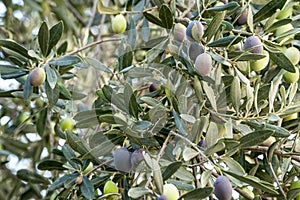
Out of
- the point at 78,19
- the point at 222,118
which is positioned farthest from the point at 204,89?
the point at 78,19

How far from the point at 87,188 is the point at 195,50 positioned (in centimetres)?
32

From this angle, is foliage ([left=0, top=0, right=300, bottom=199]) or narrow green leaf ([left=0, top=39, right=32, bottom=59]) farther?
narrow green leaf ([left=0, top=39, right=32, bottom=59])

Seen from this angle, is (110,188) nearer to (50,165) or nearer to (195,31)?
(50,165)

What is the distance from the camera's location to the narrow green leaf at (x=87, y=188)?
973mm

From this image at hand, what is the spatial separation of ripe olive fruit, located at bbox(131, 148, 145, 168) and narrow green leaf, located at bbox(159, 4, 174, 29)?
0.26 meters

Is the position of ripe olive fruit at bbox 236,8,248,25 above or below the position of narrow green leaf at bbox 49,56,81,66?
above

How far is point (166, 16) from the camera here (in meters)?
0.99

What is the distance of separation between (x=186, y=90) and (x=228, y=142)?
0.18 meters

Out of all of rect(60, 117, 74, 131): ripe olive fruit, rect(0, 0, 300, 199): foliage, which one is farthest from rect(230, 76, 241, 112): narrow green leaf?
rect(60, 117, 74, 131): ripe olive fruit

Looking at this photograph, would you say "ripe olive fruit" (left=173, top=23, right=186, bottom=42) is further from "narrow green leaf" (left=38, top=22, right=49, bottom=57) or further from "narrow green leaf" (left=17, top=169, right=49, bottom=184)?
"narrow green leaf" (left=17, top=169, right=49, bottom=184)

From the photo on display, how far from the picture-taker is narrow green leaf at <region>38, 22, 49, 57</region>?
3.54ft

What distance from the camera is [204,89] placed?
0.88 metres

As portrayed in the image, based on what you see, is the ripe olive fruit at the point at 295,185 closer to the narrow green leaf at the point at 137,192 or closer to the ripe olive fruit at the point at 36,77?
the narrow green leaf at the point at 137,192

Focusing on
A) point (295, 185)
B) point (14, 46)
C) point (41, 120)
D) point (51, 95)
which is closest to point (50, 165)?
point (51, 95)
